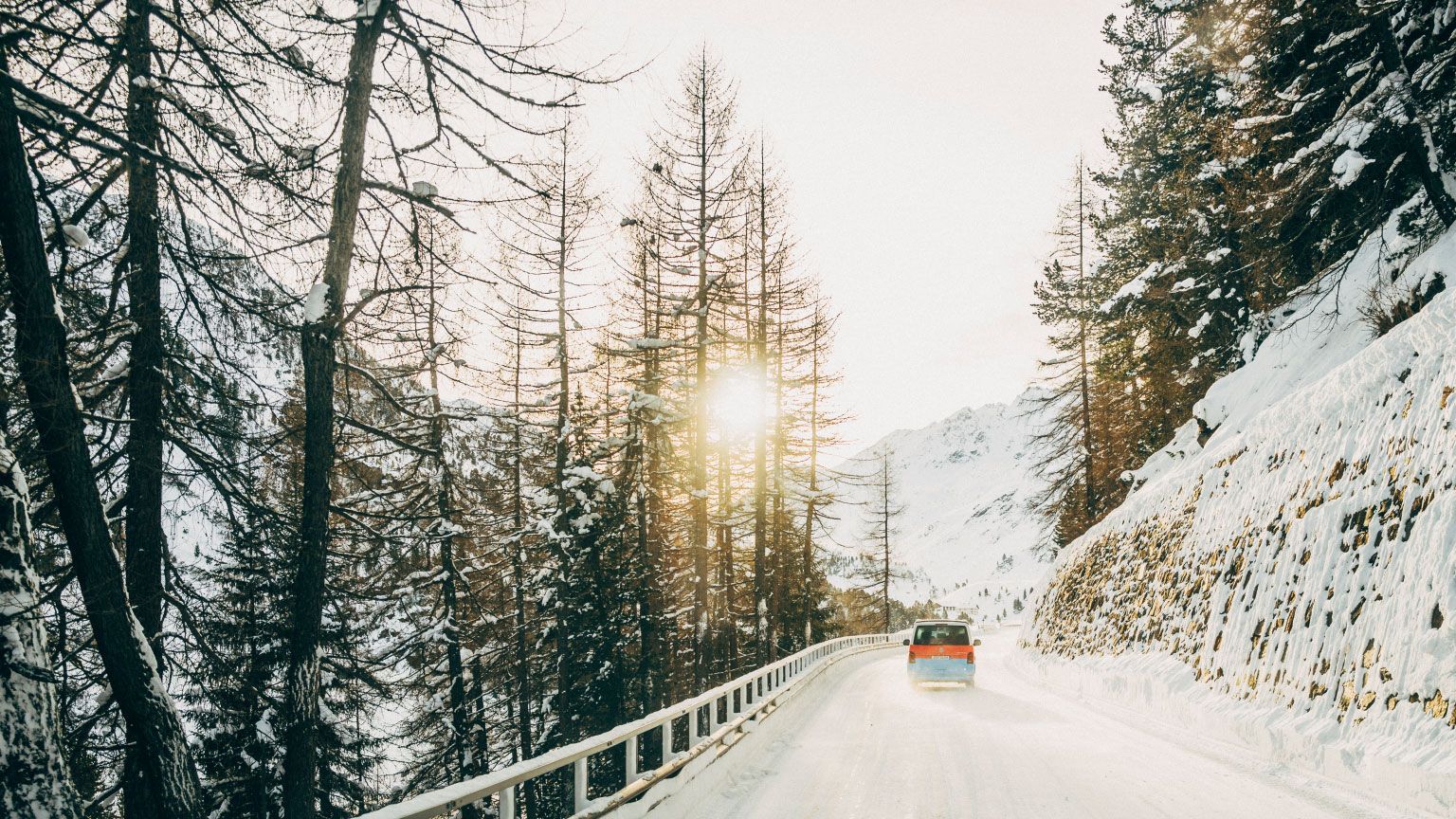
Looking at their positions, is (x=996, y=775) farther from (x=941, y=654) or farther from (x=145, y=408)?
(x=145, y=408)

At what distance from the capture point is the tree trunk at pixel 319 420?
277 inches

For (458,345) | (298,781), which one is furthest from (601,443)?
(298,781)

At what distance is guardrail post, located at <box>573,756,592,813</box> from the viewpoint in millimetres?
5781

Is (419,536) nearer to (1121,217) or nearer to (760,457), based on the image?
(760,457)

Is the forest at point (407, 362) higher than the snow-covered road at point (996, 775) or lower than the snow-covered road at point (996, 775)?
higher

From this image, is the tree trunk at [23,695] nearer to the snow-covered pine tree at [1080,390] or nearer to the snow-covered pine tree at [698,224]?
the snow-covered pine tree at [698,224]

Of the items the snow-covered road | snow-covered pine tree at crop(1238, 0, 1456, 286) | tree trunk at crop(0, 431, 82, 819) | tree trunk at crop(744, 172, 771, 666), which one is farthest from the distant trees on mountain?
tree trunk at crop(0, 431, 82, 819)

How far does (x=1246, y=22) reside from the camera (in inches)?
658

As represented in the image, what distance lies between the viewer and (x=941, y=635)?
59.5ft

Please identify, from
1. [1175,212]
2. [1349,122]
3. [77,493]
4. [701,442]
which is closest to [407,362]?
[701,442]

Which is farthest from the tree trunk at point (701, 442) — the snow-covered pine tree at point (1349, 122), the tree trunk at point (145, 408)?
the snow-covered pine tree at point (1349, 122)

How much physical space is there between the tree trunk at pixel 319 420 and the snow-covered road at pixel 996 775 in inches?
146

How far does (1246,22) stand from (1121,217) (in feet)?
44.6

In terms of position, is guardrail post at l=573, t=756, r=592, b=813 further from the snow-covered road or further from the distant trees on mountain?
the distant trees on mountain
